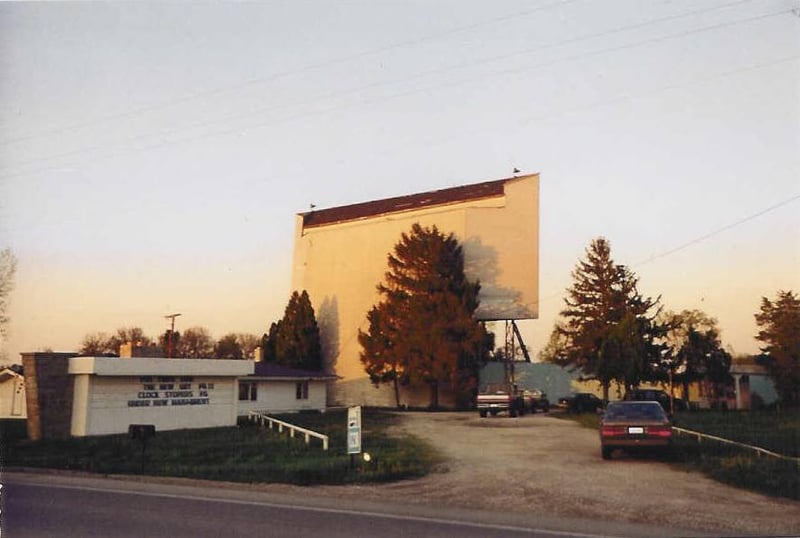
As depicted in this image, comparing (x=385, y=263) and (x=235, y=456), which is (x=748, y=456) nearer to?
(x=235, y=456)

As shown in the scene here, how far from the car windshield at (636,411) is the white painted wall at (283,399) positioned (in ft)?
81.9

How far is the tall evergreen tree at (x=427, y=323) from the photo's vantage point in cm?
5006

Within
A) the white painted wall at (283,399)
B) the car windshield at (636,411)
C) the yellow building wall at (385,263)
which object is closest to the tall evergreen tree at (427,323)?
the yellow building wall at (385,263)

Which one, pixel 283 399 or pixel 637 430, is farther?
pixel 283 399

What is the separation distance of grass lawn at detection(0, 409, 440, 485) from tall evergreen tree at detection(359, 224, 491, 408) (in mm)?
19821

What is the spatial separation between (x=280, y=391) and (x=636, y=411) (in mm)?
28454

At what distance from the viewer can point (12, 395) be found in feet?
120

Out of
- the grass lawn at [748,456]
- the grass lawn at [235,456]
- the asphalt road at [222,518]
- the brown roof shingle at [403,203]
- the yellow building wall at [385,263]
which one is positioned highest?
the brown roof shingle at [403,203]

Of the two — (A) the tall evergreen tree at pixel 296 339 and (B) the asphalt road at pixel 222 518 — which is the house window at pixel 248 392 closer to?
(A) the tall evergreen tree at pixel 296 339

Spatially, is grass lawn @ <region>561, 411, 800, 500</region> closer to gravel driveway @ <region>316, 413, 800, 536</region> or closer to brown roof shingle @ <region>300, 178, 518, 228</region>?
gravel driveway @ <region>316, 413, 800, 536</region>

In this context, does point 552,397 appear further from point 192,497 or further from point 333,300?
point 192,497

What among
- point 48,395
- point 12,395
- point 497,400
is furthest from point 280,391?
point 48,395

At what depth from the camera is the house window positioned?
4080 centimetres

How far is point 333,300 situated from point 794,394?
3371cm
